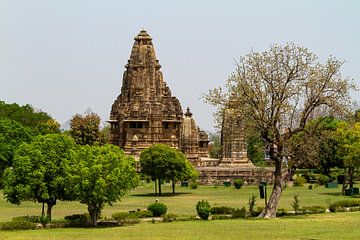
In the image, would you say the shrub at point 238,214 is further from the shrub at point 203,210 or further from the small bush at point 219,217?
the shrub at point 203,210

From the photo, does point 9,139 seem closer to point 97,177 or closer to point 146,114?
point 146,114

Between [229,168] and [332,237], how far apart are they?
5426 cm

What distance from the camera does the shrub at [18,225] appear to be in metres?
36.7

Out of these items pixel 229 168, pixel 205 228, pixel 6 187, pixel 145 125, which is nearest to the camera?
pixel 205 228

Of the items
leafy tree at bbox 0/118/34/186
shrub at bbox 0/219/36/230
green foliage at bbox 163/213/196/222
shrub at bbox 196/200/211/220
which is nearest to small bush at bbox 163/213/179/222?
green foliage at bbox 163/213/196/222

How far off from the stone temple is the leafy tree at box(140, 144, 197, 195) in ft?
83.5

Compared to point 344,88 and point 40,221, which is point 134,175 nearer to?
point 40,221

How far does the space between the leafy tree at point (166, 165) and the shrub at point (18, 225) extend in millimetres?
29058

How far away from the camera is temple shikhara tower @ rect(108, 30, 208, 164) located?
320ft

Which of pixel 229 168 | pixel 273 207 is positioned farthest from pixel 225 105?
pixel 229 168

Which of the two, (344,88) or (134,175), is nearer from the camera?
(134,175)

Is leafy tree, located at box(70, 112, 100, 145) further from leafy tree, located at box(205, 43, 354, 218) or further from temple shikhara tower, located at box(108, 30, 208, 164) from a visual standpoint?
leafy tree, located at box(205, 43, 354, 218)

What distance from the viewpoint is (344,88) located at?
43.5 meters

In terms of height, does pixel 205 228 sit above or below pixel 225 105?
below
